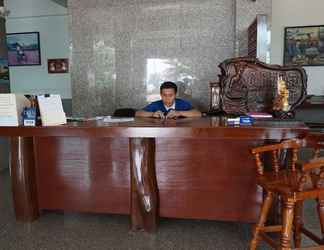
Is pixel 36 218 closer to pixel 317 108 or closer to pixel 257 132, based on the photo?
pixel 257 132

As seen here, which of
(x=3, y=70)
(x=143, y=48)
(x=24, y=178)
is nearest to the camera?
(x=24, y=178)

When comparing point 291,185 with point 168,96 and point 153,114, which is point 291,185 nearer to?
point 153,114

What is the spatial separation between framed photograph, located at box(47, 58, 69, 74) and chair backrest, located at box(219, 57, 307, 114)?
4.64 meters

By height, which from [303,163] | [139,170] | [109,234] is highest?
[303,163]

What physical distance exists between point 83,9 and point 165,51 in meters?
1.38

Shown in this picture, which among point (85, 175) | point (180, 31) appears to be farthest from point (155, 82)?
point (85, 175)

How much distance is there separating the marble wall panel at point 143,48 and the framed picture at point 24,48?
2.46m

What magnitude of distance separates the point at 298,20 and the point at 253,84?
3511 millimetres

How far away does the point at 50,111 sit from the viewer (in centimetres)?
222

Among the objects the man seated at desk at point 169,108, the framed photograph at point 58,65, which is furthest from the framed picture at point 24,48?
the man seated at desk at point 169,108

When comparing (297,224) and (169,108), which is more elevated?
(169,108)

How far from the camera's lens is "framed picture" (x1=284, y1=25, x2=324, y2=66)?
510cm

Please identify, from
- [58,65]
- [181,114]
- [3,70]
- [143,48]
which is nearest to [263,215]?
[181,114]

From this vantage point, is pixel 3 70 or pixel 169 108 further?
pixel 3 70
